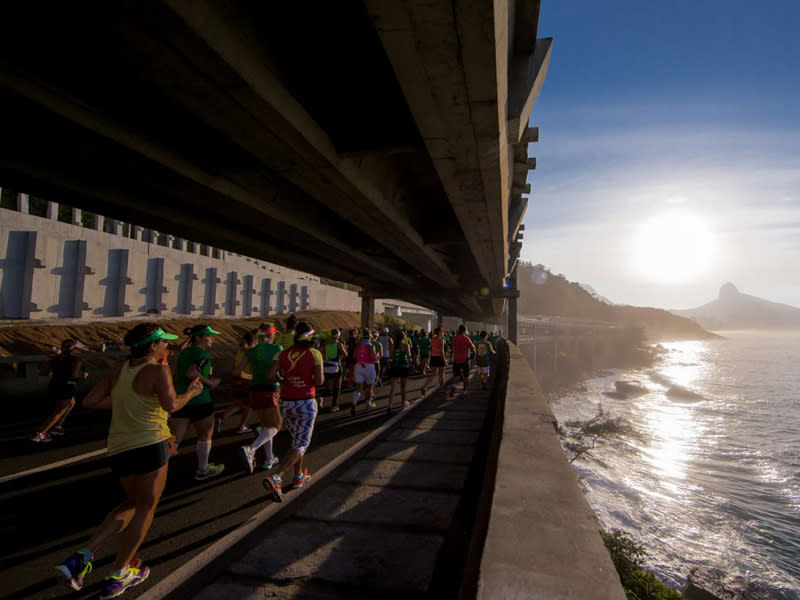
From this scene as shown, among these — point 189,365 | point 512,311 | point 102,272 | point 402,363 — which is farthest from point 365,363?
point 512,311

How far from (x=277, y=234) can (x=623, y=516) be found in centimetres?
2184

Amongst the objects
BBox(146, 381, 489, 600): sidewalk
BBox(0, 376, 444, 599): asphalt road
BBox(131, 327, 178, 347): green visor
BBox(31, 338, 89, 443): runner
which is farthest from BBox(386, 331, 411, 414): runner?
BBox(131, 327, 178, 347): green visor

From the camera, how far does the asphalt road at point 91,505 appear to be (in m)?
3.34

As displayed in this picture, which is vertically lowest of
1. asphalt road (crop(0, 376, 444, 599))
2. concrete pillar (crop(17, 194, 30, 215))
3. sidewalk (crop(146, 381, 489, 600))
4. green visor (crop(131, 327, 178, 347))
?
asphalt road (crop(0, 376, 444, 599))

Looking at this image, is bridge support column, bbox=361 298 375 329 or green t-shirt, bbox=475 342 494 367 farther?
bridge support column, bbox=361 298 375 329

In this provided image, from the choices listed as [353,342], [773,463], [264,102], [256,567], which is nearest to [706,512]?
[773,463]

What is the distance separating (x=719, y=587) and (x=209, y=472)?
1861 cm

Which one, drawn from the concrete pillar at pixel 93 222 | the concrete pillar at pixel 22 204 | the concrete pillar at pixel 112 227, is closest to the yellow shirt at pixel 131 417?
the concrete pillar at pixel 22 204

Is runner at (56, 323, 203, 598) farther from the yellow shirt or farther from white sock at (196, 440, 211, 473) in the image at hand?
white sock at (196, 440, 211, 473)

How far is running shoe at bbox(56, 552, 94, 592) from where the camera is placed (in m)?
2.92

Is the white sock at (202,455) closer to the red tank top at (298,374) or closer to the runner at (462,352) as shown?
the red tank top at (298,374)

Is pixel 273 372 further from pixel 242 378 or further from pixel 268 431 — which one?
pixel 242 378

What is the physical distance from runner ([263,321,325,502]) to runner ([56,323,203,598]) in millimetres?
1740

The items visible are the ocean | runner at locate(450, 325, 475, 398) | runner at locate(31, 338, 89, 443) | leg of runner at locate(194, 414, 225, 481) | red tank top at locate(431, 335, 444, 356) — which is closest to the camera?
leg of runner at locate(194, 414, 225, 481)
